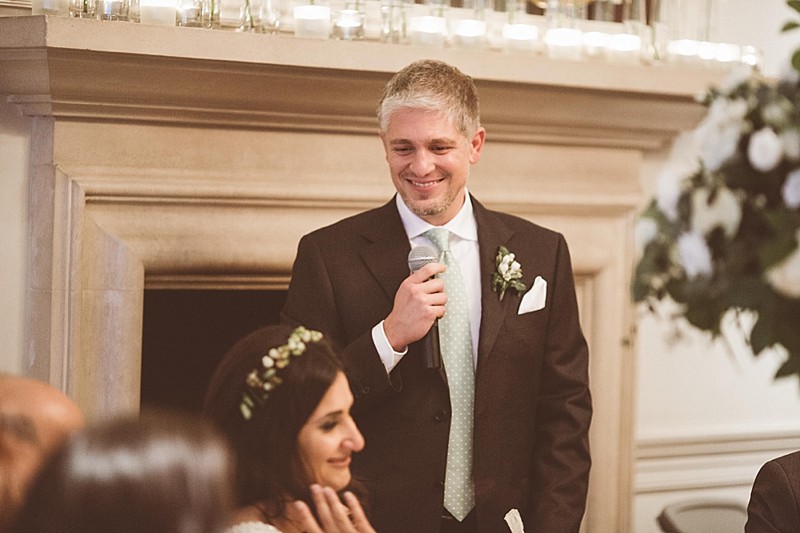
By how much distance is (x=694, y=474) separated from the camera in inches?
168

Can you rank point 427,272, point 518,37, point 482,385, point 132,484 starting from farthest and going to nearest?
point 518,37
point 482,385
point 427,272
point 132,484

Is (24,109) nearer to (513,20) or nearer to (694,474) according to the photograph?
(513,20)

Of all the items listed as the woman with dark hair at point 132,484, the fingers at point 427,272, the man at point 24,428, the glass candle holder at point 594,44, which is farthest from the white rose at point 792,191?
the glass candle holder at point 594,44

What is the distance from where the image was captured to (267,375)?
81.7 inches

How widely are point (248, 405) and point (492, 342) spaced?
86 cm

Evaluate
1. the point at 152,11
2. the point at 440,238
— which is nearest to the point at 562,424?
the point at 440,238

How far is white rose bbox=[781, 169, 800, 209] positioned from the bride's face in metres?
1.05

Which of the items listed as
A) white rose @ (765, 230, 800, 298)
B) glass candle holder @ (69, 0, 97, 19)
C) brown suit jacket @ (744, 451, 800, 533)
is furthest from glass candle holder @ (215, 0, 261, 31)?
white rose @ (765, 230, 800, 298)

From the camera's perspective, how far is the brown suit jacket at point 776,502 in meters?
2.53

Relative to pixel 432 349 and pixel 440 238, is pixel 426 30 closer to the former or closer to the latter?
pixel 440 238

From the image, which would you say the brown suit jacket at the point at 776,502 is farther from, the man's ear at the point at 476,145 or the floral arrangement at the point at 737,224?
the floral arrangement at the point at 737,224

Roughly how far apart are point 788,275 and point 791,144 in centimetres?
19

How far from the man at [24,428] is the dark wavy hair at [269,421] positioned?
42 centimetres

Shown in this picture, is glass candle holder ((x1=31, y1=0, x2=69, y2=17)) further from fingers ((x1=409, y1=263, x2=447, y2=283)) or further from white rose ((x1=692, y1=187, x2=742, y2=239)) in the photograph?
white rose ((x1=692, y1=187, x2=742, y2=239))
